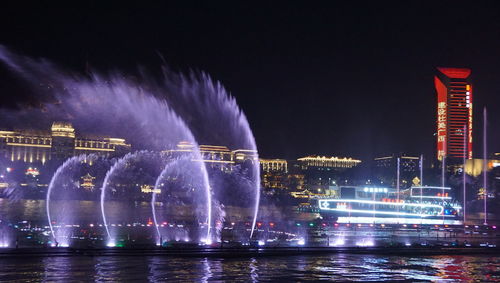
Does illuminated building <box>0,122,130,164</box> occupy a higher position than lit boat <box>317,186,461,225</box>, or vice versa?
illuminated building <box>0,122,130,164</box>

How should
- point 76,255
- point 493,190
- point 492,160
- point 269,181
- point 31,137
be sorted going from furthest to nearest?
1. point 492,160
2. point 31,137
3. point 269,181
4. point 493,190
5. point 76,255

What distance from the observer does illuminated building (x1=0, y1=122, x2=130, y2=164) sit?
6201 inches

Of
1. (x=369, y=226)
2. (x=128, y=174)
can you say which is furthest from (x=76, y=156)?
(x=369, y=226)

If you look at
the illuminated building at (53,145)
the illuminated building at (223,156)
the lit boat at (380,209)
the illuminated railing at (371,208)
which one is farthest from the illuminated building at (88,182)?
the illuminated railing at (371,208)

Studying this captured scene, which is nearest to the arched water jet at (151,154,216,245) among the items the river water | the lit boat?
the lit boat

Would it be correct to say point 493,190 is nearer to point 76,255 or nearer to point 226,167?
point 226,167

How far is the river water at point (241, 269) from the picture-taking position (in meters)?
19.9

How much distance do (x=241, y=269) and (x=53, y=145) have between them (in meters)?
152

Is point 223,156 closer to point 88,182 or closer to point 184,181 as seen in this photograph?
point 184,181

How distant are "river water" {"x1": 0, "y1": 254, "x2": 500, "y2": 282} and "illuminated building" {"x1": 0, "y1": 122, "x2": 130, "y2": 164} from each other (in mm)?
142800

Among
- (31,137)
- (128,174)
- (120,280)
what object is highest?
(31,137)

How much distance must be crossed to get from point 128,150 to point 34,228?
12992cm

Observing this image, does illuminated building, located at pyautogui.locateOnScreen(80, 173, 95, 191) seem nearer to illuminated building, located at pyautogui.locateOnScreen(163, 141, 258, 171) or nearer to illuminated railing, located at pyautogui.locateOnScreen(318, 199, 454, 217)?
illuminated building, located at pyautogui.locateOnScreen(163, 141, 258, 171)

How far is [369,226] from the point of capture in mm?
52344
